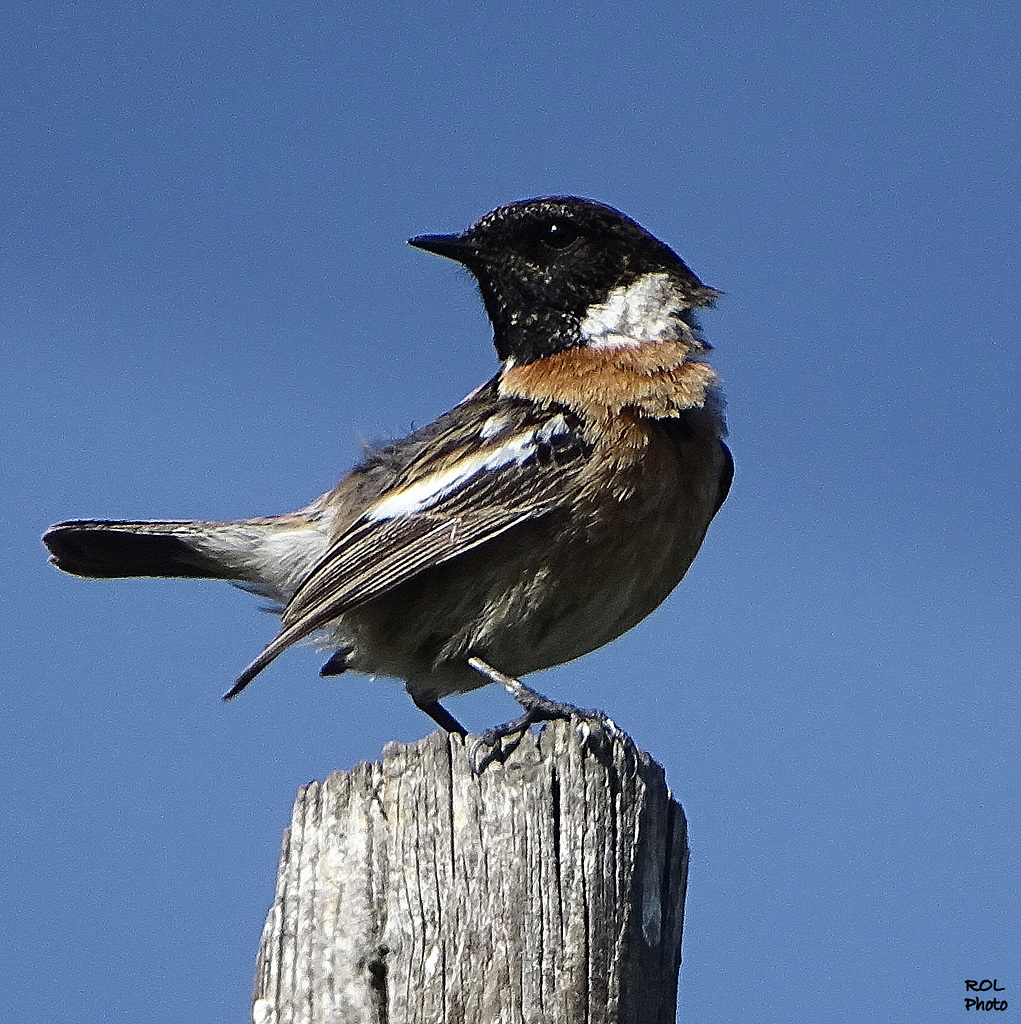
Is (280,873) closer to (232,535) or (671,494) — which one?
(671,494)

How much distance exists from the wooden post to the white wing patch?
6.95 ft

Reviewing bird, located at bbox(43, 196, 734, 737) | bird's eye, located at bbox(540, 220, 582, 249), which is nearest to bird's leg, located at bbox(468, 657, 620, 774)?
bird, located at bbox(43, 196, 734, 737)

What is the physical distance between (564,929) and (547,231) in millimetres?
4036

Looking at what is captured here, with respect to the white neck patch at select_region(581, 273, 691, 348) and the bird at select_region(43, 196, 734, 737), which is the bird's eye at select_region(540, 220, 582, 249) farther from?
the white neck patch at select_region(581, 273, 691, 348)

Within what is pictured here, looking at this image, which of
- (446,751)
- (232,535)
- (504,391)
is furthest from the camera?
(232,535)

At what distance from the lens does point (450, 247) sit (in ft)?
22.6

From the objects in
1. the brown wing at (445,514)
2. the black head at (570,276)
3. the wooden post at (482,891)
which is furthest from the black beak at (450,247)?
the wooden post at (482,891)

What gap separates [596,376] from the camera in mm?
6082

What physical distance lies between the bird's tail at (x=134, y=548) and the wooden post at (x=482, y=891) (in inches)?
131

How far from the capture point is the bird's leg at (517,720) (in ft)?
Answer: 12.3

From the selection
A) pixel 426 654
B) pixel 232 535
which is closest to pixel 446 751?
pixel 426 654

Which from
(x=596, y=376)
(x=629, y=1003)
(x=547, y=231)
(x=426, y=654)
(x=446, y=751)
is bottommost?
(x=629, y=1003)

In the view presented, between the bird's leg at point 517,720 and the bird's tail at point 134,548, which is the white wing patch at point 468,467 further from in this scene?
the bird's tail at point 134,548

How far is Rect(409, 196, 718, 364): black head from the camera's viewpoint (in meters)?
6.62
